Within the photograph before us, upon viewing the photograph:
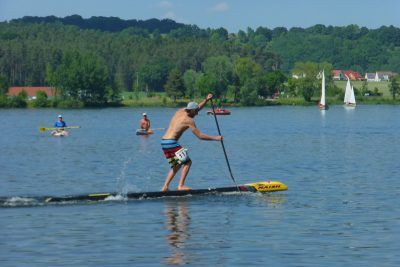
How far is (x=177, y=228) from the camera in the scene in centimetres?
2284

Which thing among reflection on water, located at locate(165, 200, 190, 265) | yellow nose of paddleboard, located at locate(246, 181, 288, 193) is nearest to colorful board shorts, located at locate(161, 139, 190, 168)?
reflection on water, located at locate(165, 200, 190, 265)

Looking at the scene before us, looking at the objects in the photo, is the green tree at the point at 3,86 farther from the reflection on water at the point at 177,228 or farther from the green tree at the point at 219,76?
the reflection on water at the point at 177,228

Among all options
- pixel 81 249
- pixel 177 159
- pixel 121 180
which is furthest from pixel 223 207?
pixel 121 180

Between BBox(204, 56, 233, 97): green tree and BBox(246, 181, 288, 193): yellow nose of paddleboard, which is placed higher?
BBox(204, 56, 233, 97): green tree

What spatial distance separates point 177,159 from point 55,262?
8810 millimetres

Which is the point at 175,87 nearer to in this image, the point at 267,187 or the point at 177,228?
the point at 267,187

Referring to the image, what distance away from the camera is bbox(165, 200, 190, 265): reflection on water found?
63.5 feet

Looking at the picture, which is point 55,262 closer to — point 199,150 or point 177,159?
point 177,159

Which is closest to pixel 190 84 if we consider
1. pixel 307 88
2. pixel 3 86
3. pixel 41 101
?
pixel 307 88

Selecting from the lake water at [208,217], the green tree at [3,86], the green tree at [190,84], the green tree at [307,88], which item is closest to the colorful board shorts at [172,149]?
the lake water at [208,217]

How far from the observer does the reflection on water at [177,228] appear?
19359mm

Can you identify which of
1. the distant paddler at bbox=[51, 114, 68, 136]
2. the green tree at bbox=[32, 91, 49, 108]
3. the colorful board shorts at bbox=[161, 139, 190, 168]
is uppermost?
the colorful board shorts at bbox=[161, 139, 190, 168]

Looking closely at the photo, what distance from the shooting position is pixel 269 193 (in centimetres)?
2900

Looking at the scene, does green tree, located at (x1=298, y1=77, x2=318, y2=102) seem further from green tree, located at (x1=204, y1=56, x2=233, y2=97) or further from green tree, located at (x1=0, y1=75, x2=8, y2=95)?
green tree, located at (x1=0, y1=75, x2=8, y2=95)
